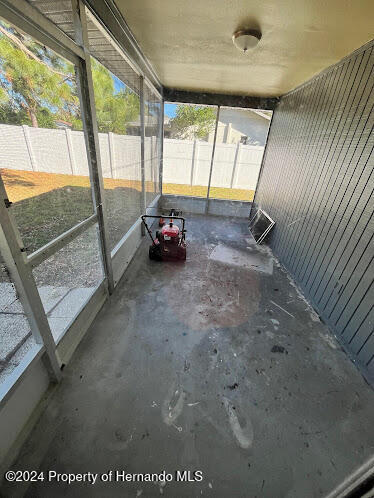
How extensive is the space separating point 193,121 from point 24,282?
6503 millimetres

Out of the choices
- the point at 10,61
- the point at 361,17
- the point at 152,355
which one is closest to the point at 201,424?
the point at 152,355

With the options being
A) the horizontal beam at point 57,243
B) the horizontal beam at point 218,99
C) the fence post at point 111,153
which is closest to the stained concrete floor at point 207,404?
the horizontal beam at point 57,243

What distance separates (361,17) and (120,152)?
2412 millimetres

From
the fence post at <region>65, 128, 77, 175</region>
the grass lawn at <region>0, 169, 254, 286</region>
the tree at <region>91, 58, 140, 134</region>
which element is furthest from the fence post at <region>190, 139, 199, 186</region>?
the fence post at <region>65, 128, 77, 175</region>

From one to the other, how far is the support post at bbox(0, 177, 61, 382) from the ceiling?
2.04 metres

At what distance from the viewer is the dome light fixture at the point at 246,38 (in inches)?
78.4

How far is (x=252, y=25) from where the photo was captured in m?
1.90

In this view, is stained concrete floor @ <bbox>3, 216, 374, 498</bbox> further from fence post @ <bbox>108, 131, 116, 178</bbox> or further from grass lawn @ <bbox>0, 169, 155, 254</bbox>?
fence post @ <bbox>108, 131, 116, 178</bbox>

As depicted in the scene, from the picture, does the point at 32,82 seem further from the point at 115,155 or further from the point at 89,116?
the point at 115,155

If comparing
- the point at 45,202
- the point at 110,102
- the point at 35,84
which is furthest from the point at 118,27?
the point at 45,202

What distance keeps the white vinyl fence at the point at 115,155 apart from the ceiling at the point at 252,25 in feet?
A: 3.51

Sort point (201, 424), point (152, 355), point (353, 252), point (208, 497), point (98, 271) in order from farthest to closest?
point (98, 271)
point (353, 252)
point (152, 355)
point (201, 424)
point (208, 497)

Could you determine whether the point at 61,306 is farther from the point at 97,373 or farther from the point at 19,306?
the point at 97,373

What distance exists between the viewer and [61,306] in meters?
1.71
